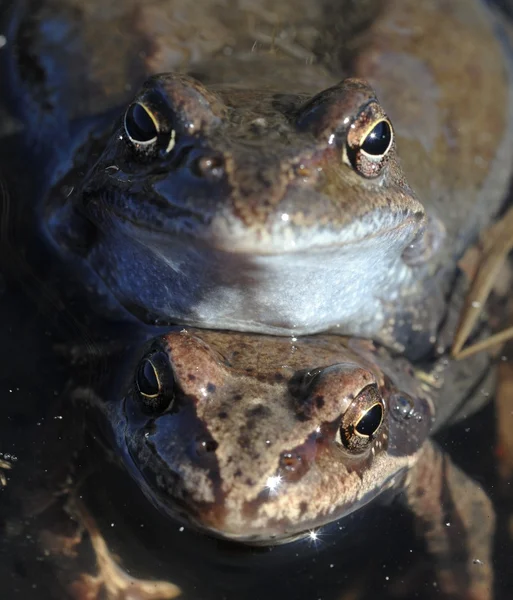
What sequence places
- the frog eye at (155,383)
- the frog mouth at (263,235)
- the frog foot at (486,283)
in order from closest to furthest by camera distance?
1. the frog mouth at (263,235)
2. the frog eye at (155,383)
3. the frog foot at (486,283)

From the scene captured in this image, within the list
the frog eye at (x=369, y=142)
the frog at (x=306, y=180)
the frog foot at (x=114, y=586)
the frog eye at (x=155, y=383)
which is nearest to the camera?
the frog at (x=306, y=180)

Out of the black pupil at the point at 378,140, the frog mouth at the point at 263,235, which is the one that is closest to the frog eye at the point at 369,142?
the black pupil at the point at 378,140

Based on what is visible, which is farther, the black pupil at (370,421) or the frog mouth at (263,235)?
the black pupil at (370,421)

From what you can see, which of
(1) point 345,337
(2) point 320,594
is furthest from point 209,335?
(2) point 320,594

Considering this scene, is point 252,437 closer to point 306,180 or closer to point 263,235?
point 263,235

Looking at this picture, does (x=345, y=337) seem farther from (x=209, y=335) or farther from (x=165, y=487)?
(x=165, y=487)

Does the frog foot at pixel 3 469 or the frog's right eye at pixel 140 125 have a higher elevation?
the frog's right eye at pixel 140 125

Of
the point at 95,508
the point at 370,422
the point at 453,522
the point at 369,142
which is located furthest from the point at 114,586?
the point at 369,142

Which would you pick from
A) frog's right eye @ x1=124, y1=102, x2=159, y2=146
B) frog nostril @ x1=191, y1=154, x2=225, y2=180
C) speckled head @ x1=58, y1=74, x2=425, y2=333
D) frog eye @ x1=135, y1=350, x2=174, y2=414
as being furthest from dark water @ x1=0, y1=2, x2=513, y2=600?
frog nostril @ x1=191, y1=154, x2=225, y2=180

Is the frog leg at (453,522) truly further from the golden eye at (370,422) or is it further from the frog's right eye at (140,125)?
the frog's right eye at (140,125)
